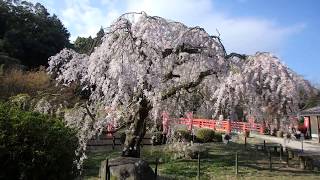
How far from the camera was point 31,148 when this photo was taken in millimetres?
7480

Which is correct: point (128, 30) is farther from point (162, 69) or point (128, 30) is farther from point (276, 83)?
point (276, 83)

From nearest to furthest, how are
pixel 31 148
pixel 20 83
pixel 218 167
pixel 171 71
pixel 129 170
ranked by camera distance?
pixel 31 148
pixel 129 170
pixel 171 71
pixel 218 167
pixel 20 83

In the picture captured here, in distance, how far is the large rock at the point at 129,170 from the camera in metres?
10.9

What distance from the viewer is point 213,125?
1393 inches

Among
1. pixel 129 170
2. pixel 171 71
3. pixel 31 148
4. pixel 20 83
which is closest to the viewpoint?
pixel 31 148

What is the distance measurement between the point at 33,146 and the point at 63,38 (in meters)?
42.7

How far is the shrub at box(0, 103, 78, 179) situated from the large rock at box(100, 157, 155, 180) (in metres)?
2.86

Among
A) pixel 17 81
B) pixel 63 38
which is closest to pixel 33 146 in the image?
pixel 17 81

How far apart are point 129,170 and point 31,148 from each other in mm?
4007

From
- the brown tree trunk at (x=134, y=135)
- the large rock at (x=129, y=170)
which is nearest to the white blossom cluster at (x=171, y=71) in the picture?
the brown tree trunk at (x=134, y=135)

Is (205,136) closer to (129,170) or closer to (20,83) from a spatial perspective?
(20,83)

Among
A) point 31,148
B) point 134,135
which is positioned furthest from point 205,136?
point 31,148

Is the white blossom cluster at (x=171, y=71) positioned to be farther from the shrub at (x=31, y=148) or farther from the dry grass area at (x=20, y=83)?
the dry grass area at (x=20, y=83)

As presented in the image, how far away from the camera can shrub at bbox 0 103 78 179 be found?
7352mm
